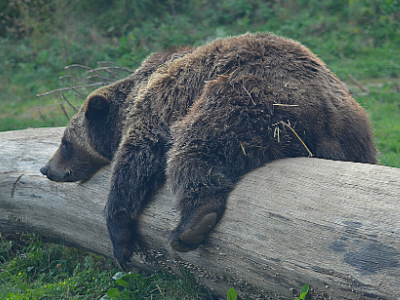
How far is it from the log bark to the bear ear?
0.85 metres

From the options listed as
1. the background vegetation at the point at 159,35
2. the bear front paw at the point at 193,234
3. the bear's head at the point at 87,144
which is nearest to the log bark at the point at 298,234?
the bear front paw at the point at 193,234

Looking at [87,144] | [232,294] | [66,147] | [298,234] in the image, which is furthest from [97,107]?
[298,234]

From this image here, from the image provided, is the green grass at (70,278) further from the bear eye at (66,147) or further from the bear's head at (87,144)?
the bear eye at (66,147)

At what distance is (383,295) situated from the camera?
2029 mm

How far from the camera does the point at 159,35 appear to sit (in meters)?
12.2

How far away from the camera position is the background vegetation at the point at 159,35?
9.70 meters

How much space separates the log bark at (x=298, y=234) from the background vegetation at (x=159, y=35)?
5149mm

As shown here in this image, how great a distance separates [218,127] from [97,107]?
1483 mm

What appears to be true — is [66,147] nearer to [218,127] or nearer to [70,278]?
[70,278]

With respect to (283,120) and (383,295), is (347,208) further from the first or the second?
(283,120)

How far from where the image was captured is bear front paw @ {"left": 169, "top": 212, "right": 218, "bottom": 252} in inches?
104

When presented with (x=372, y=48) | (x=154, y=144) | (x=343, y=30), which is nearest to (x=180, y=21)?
(x=343, y=30)

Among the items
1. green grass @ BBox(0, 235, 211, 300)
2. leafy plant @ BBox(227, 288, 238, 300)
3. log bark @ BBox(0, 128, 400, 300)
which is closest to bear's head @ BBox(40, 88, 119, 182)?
log bark @ BBox(0, 128, 400, 300)

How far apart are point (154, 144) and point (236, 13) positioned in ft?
35.5
